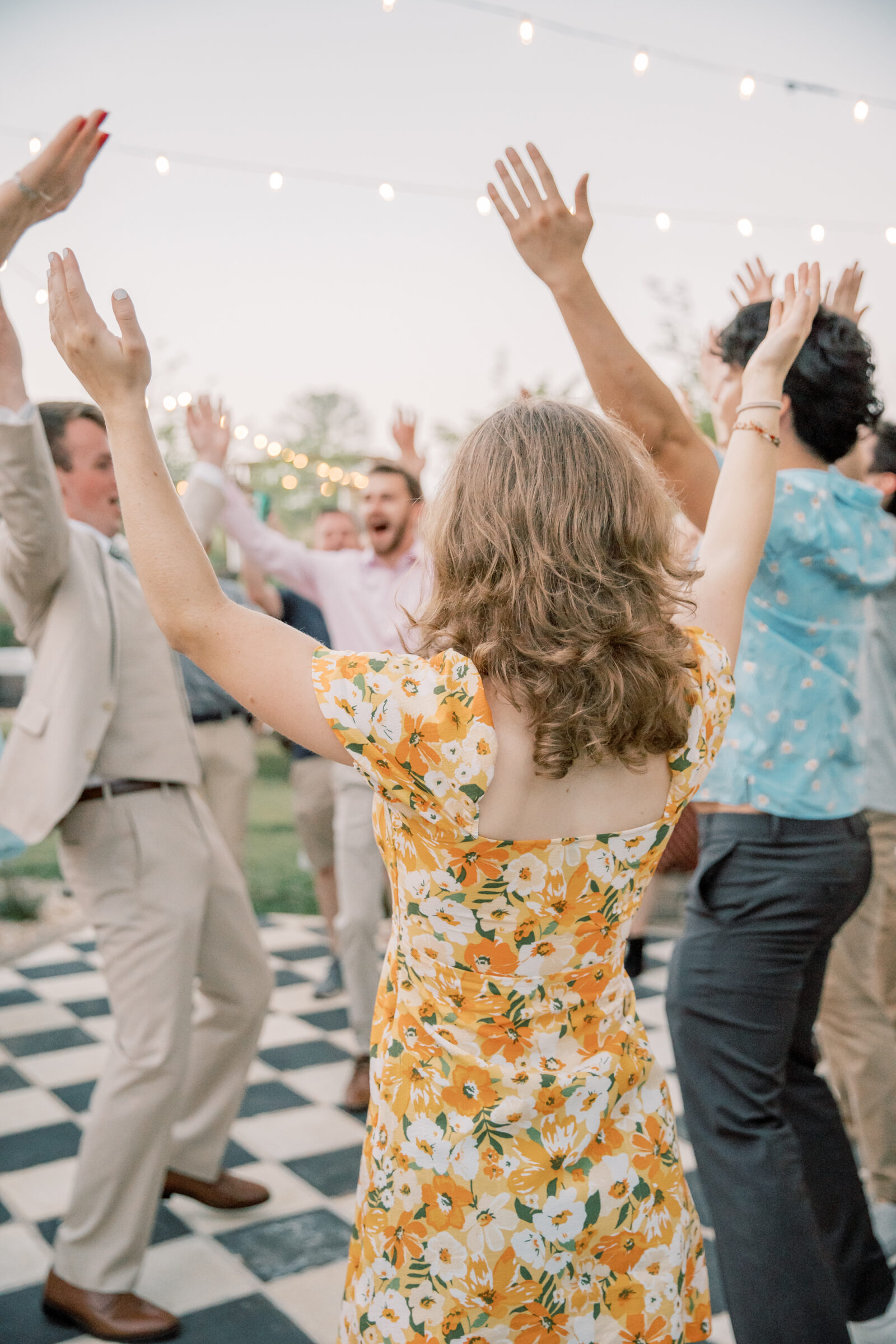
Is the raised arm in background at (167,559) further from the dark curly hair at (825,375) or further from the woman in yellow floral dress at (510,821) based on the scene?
the dark curly hair at (825,375)

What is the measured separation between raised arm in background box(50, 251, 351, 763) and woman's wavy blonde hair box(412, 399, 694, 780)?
153 mm

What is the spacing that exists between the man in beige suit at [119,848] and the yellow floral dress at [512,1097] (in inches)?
37.5

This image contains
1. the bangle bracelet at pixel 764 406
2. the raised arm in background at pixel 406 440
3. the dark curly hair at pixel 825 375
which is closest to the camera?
the bangle bracelet at pixel 764 406

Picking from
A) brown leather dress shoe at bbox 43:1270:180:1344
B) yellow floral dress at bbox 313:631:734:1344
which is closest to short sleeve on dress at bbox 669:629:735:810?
yellow floral dress at bbox 313:631:734:1344

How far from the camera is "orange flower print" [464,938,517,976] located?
38.3 inches

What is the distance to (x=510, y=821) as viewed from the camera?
36.6 inches

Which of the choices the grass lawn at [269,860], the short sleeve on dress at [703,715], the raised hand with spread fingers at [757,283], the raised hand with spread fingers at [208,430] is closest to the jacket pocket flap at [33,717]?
the raised hand with spread fingers at [208,430]

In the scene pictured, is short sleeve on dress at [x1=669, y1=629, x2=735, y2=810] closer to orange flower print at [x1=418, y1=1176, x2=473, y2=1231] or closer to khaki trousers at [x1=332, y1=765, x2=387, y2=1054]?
orange flower print at [x1=418, y1=1176, x2=473, y2=1231]

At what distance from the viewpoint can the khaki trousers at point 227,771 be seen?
3.55 meters

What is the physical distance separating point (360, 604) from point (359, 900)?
0.88m

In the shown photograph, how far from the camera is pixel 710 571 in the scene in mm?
1199

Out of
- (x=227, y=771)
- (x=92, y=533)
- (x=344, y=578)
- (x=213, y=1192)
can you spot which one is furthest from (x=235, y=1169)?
(x=344, y=578)

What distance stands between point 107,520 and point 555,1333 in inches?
69.2

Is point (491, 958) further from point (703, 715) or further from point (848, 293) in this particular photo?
point (848, 293)
